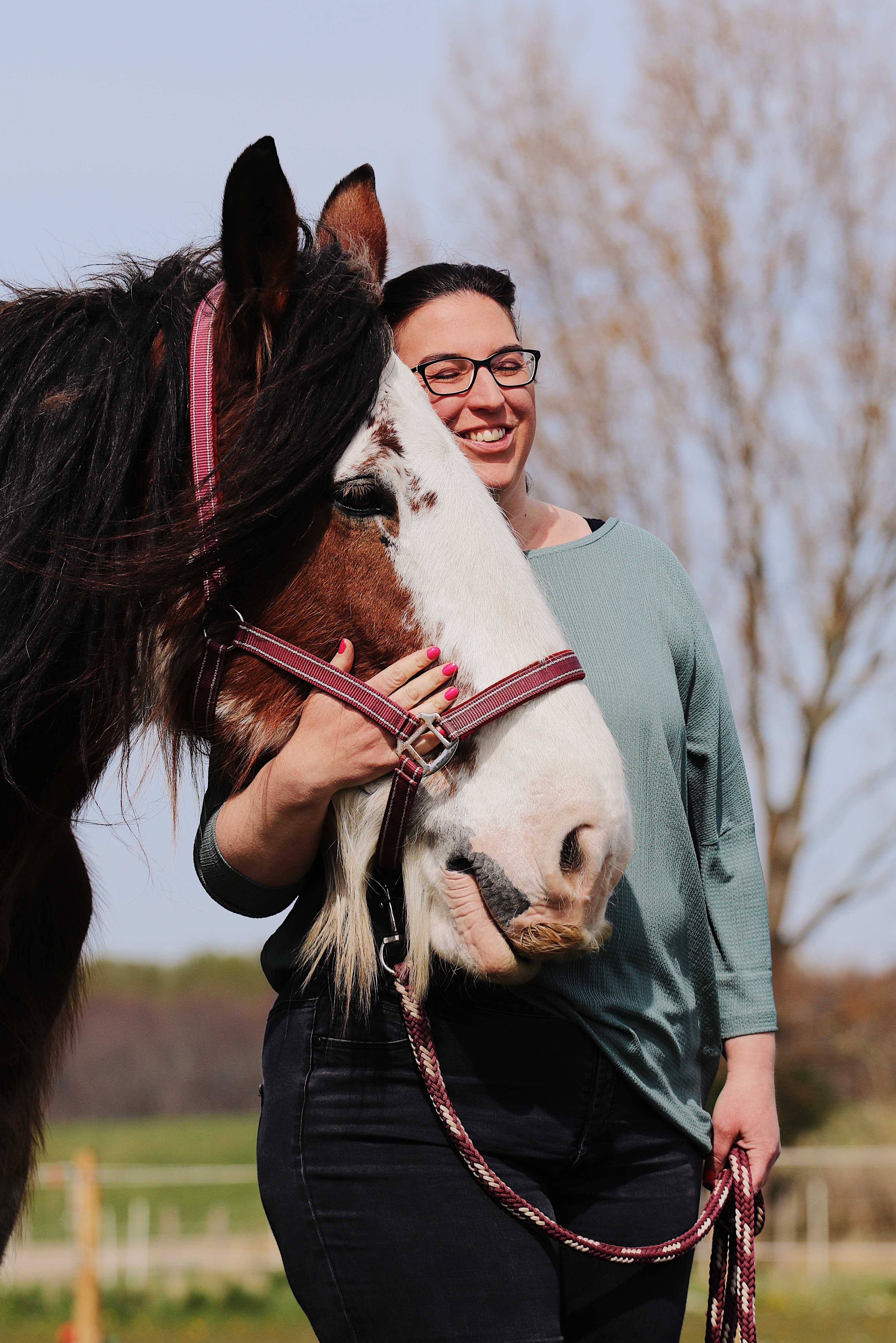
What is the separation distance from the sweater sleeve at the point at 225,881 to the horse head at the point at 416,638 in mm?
81

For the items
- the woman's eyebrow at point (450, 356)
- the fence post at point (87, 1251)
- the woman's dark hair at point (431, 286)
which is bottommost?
the fence post at point (87, 1251)

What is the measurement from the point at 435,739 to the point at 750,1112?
2.57ft

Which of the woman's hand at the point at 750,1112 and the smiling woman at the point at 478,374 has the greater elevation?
the smiling woman at the point at 478,374

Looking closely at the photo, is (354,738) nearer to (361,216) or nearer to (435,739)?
(435,739)

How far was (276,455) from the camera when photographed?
1.63m

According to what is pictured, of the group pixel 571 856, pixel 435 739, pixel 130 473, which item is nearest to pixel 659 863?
pixel 571 856

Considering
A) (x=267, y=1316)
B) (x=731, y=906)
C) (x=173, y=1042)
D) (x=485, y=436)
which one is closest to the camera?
(x=731, y=906)

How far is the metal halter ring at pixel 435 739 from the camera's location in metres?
1.56

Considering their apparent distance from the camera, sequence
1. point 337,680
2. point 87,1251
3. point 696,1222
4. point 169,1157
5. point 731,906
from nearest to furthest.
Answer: point 337,680 → point 696,1222 → point 731,906 → point 87,1251 → point 169,1157

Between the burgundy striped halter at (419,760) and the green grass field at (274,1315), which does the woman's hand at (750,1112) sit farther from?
the green grass field at (274,1315)

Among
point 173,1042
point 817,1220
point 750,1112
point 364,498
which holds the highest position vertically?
point 364,498

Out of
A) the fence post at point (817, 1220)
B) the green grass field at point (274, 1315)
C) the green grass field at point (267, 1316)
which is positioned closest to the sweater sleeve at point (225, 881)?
the green grass field at point (274, 1315)

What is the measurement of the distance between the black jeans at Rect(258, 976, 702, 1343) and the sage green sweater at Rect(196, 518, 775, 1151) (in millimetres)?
62

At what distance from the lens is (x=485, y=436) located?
2.03 meters
